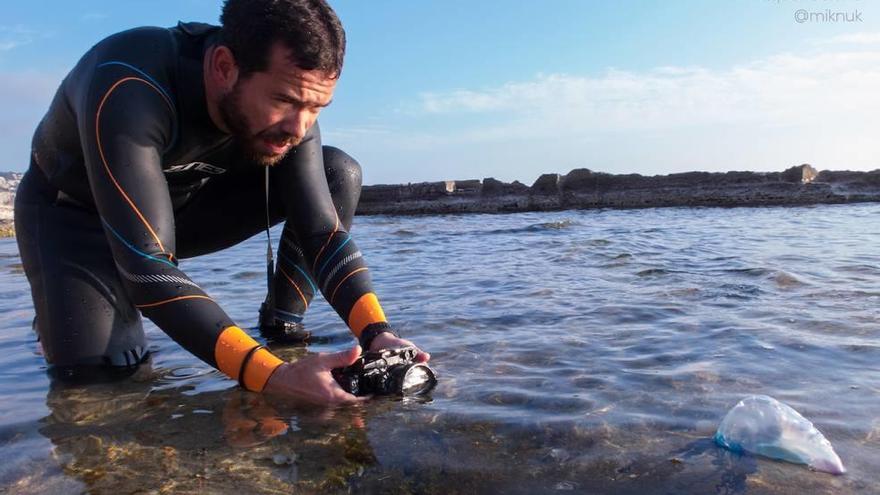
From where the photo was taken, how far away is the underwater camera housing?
2643mm

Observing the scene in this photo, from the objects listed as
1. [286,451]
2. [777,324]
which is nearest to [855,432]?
[777,324]

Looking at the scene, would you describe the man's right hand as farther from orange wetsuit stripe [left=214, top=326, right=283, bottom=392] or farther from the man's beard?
the man's beard

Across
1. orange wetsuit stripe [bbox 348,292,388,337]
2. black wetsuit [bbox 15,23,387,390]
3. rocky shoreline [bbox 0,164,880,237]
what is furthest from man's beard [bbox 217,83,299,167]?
rocky shoreline [bbox 0,164,880,237]

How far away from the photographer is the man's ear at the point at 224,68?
275 cm

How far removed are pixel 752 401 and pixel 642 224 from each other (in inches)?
385

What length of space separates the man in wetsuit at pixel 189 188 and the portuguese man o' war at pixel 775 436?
112 cm

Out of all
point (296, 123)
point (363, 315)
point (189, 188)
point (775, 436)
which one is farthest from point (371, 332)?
point (775, 436)

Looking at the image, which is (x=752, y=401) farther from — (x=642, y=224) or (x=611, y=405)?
(x=642, y=224)

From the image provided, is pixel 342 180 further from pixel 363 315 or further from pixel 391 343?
pixel 391 343

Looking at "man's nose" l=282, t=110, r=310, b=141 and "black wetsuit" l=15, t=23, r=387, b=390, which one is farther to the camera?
"man's nose" l=282, t=110, r=310, b=141

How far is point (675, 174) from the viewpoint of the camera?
674 inches

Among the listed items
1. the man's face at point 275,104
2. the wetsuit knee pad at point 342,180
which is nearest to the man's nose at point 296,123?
the man's face at point 275,104

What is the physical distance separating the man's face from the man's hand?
0.88 m

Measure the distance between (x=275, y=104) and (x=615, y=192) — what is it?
15.6m
